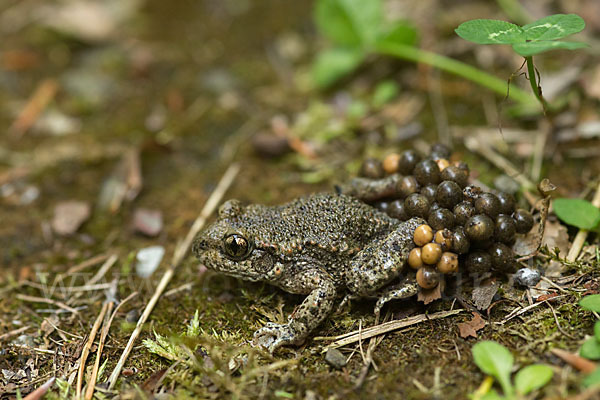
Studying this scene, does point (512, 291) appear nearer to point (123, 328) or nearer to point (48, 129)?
point (123, 328)

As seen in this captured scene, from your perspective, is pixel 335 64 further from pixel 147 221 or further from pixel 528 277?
pixel 528 277

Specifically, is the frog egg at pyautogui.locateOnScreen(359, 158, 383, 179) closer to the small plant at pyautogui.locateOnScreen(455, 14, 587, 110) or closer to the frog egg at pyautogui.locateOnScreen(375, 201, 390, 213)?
the frog egg at pyautogui.locateOnScreen(375, 201, 390, 213)

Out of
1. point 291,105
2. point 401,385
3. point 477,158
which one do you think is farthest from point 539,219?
point 291,105

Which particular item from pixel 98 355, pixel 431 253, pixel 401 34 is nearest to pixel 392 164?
pixel 431 253

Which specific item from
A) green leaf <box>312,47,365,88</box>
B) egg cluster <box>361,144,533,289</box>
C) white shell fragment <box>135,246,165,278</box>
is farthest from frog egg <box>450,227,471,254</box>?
green leaf <box>312,47,365,88</box>

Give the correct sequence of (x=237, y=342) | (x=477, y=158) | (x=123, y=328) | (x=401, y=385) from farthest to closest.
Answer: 1. (x=477, y=158)
2. (x=123, y=328)
3. (x=237, y=342)
4. (x=401, y=385)
